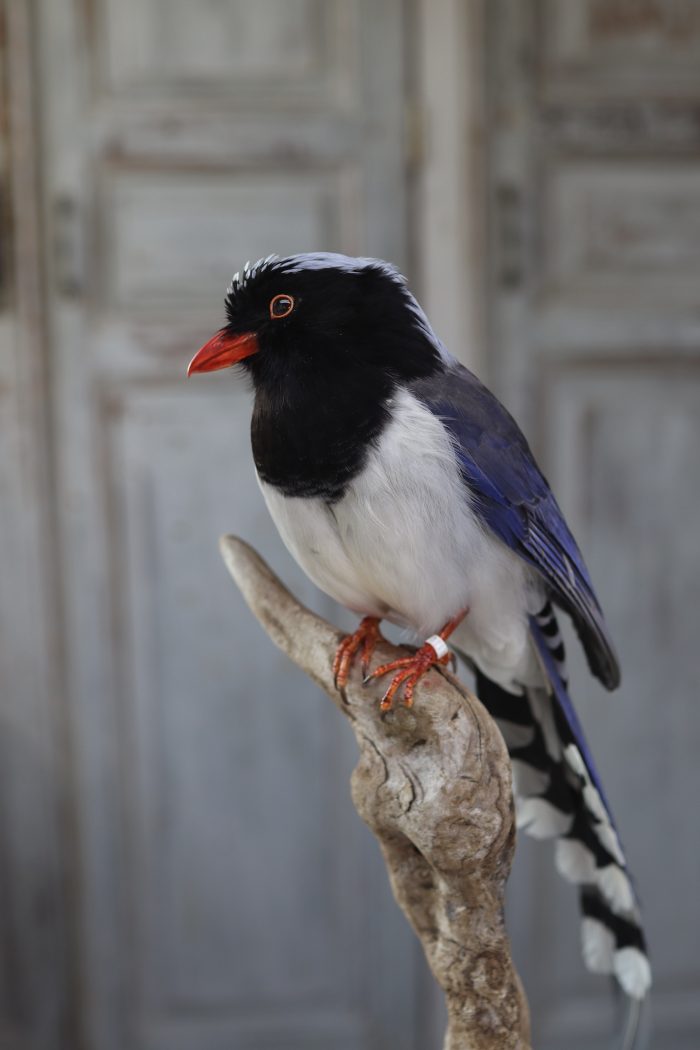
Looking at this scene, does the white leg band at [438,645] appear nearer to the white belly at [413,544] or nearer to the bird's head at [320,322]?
the white belly at [413,544]

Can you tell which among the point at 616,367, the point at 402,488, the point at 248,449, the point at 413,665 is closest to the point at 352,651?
the point at 413,665

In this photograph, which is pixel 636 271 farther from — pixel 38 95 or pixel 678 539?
pixel 38 95

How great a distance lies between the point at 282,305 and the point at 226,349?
7 cm

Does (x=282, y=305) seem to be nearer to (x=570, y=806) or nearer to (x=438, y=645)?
(x=438, y=645)

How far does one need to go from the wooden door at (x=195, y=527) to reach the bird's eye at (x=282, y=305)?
120 centimetres

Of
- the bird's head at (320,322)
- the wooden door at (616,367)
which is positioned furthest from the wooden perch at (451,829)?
the wooden door at (616,367)

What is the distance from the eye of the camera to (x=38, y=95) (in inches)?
86.4

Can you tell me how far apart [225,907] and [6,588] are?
2.89ft

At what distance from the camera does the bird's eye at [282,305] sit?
1104mm

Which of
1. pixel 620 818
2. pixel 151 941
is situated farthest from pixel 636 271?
pixel 151 941

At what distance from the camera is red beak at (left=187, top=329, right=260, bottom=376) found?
43.9 inches

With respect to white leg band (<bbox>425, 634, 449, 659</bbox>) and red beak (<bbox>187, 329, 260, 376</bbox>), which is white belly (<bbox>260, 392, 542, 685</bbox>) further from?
red beak (<bbox>187, 329, 260, 376</bbox>)

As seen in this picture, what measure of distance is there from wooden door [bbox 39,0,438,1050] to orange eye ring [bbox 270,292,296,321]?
1203 mm

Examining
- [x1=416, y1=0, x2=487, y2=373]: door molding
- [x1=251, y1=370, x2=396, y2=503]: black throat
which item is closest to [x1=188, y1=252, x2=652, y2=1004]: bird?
[x1=251, y1=370, x2=396, y2=503]: black throat
